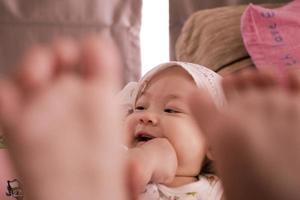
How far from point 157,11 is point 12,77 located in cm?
158

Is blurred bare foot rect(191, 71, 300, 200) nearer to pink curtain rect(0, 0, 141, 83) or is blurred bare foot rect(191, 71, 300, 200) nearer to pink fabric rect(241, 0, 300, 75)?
pink fabric rect(241, 0, 300, 75)

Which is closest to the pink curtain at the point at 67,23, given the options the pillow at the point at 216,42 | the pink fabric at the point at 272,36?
the pillow at the point at 216,42

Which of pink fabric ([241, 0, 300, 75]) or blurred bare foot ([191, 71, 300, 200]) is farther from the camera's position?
pink fabric ([241, 0, 300, 75])

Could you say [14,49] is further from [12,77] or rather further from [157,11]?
[12,77]

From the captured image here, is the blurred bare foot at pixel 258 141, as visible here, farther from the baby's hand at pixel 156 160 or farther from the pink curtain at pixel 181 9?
the pink curtain at pixel 181 9

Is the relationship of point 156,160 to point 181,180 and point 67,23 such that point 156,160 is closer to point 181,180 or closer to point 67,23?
point 181,180

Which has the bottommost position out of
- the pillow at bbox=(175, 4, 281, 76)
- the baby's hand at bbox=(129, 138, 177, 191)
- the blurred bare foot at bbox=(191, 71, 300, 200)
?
the baby's hand at bbox=(129, 138, 177, 191)

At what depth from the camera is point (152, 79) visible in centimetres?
121

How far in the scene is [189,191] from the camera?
106 cm

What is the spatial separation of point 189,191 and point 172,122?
0.46 ft

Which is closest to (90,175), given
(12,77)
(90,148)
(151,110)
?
(90,148)

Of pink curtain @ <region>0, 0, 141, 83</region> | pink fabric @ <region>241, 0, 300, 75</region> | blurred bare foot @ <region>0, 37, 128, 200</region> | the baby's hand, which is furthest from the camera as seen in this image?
pink curtain @ <region>0, 0, 141, 83</region>

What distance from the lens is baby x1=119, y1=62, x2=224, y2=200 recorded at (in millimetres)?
1035

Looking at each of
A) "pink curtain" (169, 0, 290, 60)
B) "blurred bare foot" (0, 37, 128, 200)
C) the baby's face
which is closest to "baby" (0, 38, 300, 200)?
"blurred bare foot" (0, 37, 128, 200)
